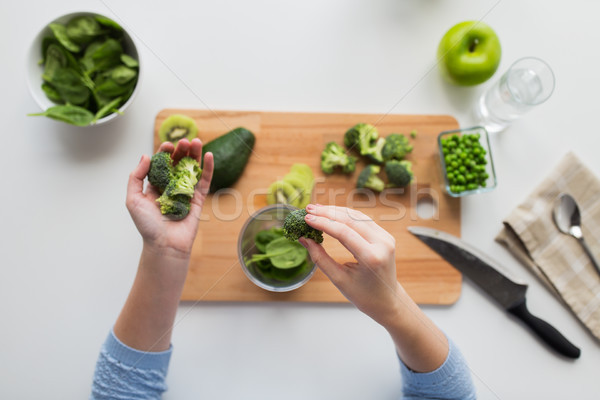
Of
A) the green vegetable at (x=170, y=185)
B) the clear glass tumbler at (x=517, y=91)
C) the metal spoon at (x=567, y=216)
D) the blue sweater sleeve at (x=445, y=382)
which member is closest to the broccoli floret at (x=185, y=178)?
the green vegetable at (x=170, y=185)

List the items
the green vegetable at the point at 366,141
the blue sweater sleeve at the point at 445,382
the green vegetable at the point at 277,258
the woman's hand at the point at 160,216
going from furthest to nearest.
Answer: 1. the green vegetable at the point at 366,141
2. the green vegetable at the point at 277,258
3. the blue sweater sleeve at the point at 445,382
4. the woman's hand at the point at 160,216

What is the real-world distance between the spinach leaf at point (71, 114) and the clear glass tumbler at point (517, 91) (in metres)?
2.02

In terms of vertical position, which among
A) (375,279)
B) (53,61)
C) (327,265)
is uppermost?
(375,279)

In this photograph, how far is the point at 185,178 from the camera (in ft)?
5.92

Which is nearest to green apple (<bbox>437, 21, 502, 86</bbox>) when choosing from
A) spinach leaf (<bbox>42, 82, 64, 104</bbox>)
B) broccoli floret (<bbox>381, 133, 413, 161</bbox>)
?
broccoli floret (<bbox>381, 133, 413, 161</bbox>)

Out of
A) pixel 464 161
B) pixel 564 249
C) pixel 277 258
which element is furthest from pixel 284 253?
pixel 564 249

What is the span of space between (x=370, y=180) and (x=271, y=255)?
0.64m

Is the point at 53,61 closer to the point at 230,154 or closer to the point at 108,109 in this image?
the point at 108,109

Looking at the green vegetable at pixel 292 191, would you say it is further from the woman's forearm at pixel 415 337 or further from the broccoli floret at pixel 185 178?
the woman's forearm at pixel 415 337

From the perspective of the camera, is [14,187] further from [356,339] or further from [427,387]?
[427,387]

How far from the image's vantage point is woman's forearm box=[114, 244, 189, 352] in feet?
5.84

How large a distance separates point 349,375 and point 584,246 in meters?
1.40

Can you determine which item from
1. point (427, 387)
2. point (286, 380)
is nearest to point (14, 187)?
point (286, 380)

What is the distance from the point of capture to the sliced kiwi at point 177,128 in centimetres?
215
